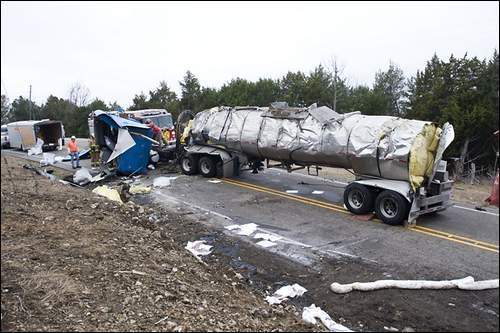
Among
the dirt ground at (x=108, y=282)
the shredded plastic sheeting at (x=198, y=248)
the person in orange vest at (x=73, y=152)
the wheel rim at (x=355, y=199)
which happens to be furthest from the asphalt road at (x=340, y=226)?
the person in orange vest at (x=73, y=152)

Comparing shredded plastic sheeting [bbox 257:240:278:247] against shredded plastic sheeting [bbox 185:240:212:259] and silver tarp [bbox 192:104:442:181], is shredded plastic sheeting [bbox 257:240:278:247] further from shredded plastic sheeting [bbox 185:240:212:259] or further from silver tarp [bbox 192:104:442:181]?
silver tarp [bbox 192:104:442:181]

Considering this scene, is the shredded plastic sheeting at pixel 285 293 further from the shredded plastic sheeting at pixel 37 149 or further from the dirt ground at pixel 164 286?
the shredded plastic sheeting at pixel 37 149

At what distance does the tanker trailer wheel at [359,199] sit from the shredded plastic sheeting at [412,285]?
3790 millimetres

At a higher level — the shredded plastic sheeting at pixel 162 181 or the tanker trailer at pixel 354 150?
the tanker trailer at pixel 354 150

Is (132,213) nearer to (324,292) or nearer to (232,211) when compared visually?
(232,211)

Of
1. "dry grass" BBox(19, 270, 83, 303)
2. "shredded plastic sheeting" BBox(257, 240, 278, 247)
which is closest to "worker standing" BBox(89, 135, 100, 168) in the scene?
"shredded plastic sheeting" BBox(257, 240, 278, 247)

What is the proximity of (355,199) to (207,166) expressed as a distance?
20.8 feet

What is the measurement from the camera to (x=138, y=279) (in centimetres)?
580

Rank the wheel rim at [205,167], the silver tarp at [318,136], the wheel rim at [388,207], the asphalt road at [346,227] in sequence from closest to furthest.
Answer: the asphalt road at [346,227]
the wheel rim at [388,207]
the silver tarp at [318,136]
the wheel rim at [205,167]

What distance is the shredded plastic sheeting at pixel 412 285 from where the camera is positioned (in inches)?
241

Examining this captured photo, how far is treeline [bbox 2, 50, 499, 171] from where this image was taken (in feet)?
35.4

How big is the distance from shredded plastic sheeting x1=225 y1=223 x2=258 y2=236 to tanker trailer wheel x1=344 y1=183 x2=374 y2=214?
7.52 feet

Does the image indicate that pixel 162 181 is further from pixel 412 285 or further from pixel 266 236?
pixel 412 285

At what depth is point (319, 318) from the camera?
5.64m
